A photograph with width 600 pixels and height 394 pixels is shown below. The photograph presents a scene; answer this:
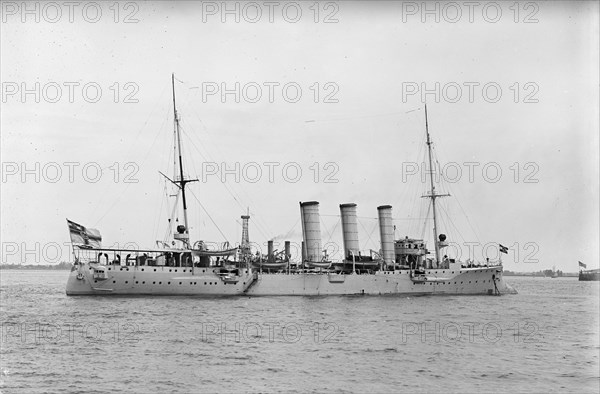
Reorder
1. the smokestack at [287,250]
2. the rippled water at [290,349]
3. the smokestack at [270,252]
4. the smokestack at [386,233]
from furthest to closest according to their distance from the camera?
the smokestack at [386,233]
the smokestack at [287,250]
the smokestack at [270,252]
the rippled water at [290,349]

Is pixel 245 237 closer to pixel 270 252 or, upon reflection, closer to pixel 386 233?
pixel 270 252

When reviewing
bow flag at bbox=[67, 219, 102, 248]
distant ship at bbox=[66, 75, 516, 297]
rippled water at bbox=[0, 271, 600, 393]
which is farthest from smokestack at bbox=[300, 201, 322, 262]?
bow flag at bbox=[67, 219, 102, 248]

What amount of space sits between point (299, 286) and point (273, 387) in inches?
1206

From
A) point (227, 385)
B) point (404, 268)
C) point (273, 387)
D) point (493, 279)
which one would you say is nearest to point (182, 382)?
point (227, 385)

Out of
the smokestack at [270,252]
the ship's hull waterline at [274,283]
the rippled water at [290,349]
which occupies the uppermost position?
the smokestack at [270,252]

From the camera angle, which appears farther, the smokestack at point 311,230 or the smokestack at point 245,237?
the smokestack at point 311,230

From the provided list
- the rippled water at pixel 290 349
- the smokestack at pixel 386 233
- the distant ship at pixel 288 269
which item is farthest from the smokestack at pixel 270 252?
the rippled water at pixel 290 349

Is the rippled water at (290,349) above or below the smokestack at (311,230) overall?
below

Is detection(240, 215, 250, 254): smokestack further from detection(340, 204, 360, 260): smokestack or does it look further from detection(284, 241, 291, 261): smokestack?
detection(340, 204, 360, 260): smokestack

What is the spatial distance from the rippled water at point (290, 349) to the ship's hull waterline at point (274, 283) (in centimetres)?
504

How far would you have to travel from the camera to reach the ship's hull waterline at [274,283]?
46000 mm

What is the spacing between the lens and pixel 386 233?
2136 inches

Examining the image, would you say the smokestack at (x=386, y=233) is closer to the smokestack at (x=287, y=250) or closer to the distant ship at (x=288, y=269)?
the distant ship at (x=288, y=269)

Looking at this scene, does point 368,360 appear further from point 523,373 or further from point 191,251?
point 191,251
